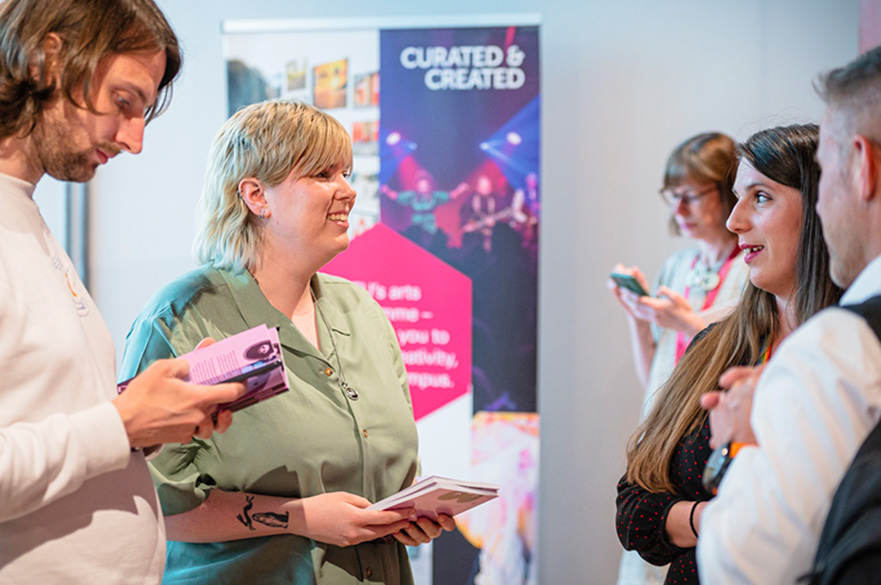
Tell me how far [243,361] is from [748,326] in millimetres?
1125

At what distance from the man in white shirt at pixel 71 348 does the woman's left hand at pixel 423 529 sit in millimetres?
603

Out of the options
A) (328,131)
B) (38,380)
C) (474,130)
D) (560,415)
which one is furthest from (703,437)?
(560,415)

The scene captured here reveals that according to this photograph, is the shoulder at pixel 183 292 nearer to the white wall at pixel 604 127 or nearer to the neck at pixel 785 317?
the neck at pixel 785 317

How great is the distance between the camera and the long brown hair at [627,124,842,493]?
5.68ft

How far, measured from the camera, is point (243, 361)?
140cm

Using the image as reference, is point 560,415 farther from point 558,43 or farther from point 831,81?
point 831,81

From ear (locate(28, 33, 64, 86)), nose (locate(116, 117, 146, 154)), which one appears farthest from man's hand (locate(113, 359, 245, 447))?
ear (locate(28, 33, 64, 86))

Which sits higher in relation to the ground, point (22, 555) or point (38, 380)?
point (38, 380)

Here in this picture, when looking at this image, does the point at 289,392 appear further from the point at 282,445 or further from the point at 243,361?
the point at 243,361

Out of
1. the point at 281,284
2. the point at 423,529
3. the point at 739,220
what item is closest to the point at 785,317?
the point at 739,220

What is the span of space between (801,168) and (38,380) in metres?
1.56

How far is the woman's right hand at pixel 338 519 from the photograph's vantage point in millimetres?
1733

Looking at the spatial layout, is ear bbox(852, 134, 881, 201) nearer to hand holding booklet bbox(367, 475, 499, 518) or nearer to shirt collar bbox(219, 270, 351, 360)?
hand holding booklet bbox(367, 475, 499, 518)

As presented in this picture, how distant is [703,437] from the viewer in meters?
1.70
